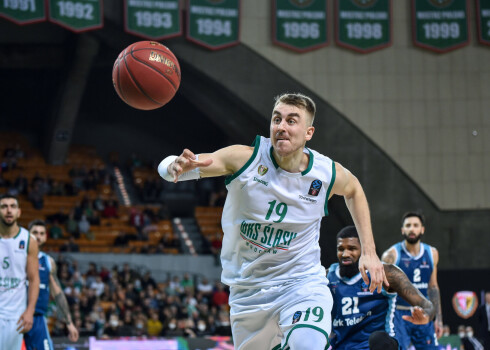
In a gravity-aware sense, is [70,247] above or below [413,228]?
below

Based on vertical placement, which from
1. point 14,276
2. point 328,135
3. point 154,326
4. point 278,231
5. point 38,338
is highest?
point 278,231

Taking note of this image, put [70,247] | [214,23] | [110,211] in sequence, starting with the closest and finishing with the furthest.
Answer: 1. [214,23]
2. [70,247]
3. [110,211]

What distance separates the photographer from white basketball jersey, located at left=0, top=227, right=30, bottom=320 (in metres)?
8.24

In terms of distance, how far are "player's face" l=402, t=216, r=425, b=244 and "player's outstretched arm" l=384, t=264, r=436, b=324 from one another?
11.7 feet

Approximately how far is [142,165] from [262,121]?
430 inches

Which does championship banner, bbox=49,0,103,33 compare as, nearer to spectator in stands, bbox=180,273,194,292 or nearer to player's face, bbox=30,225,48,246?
spectator in stands, bbox=180,273,194,292

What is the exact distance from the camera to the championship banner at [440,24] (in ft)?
71.4

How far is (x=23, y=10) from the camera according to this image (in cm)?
1992

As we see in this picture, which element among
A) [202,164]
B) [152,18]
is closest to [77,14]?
[152,18]

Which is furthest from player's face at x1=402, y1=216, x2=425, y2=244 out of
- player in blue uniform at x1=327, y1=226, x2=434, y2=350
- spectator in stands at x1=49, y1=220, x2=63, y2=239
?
spectator in stands at x1=49, y1=220, x2=63, y2=239

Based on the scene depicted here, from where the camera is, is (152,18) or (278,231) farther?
(152,18)

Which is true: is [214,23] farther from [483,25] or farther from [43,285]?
[43,285]

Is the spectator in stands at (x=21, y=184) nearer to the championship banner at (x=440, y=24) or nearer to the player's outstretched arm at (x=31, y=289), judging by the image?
the championship banner at (x=440, y=24)

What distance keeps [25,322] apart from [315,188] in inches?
169
